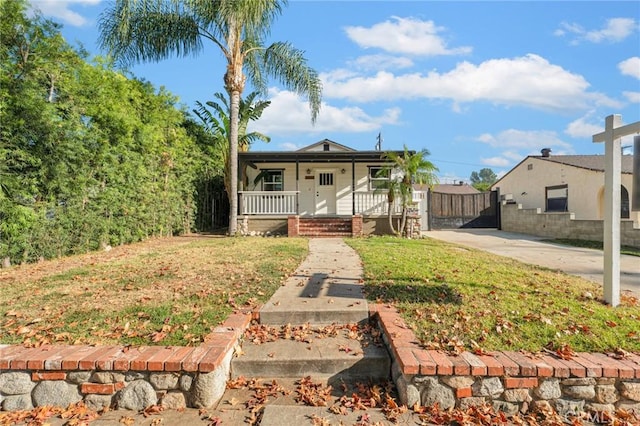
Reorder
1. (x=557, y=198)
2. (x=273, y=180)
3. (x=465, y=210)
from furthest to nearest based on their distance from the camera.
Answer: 1. (x=465, y=210)
2. (x=557, y=198)
3. (x=273, y=180)

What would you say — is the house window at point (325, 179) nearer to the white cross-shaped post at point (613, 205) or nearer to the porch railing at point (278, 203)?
the porch railing at point (278, 203)

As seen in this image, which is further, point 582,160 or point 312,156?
point 582,160

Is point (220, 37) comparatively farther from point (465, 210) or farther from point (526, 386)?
point (465, 210)

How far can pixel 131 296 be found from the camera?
3.86 meters

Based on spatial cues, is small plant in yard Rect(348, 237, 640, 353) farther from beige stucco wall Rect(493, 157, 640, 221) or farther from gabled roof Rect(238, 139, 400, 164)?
beige stucco wall Rect(493, 157, 640, 221)

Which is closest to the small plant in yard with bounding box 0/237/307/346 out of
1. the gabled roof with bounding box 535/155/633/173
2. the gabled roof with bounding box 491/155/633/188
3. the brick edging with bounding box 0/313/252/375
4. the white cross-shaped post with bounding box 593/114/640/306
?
the brick edging with bounding box 0/313/252/375

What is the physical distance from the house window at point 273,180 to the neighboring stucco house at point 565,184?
11506mm

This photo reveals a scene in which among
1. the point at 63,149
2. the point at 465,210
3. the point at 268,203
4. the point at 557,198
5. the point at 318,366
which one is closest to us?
the point at 318,366

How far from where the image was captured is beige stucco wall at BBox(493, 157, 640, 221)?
1438cm

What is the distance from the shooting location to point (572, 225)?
39.4 ft

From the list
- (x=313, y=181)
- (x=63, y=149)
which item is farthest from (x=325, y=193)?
(x=63, y=149)

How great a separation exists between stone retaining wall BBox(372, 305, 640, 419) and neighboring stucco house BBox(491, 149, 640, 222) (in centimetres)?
1368

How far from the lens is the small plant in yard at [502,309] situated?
2.73 meters

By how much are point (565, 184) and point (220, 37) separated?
16567 mm
